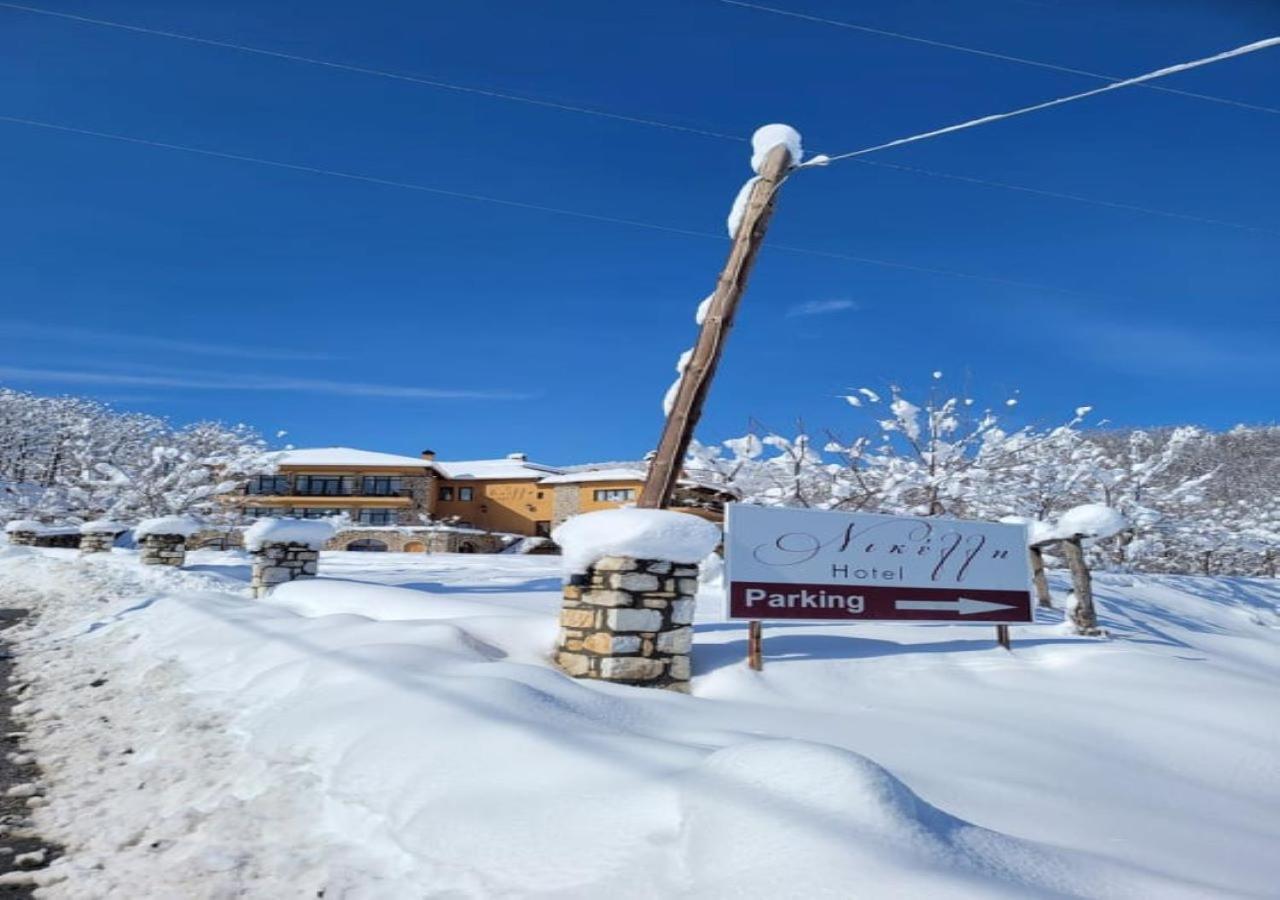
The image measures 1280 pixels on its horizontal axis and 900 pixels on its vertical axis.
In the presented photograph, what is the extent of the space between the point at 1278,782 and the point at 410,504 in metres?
46.3

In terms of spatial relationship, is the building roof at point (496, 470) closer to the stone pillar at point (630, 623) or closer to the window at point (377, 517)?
the window at point (377, 517)

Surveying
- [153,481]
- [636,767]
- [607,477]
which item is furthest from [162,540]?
[607,477]

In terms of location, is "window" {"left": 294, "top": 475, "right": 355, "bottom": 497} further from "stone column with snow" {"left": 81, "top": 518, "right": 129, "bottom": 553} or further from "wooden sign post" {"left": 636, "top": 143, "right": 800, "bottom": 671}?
"wooden sign post" {"left": 636, "top": 143, "right": 800, "bottom": 671}

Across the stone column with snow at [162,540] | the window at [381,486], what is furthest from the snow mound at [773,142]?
the window at [381,486]

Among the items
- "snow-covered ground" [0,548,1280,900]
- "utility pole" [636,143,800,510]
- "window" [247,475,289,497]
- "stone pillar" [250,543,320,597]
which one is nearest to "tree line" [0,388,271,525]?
"window" [247,475,289,497]

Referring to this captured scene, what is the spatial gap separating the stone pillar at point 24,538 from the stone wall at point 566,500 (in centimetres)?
2806

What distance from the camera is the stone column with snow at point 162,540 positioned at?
1645 cm

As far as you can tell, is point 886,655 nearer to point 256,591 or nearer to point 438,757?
point 438,757

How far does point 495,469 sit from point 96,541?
3362 centimetres

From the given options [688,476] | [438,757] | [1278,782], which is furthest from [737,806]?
[688,476]

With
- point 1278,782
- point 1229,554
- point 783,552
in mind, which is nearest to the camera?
point 1278,782

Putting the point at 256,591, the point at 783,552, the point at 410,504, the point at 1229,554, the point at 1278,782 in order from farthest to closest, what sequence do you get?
the point at 410,504 → the point at 1229,554 → the point at 256,591 → the point at 783,552 → the point at 1278,782

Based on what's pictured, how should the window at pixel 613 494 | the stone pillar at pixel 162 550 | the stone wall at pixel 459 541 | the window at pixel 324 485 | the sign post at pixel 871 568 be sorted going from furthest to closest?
the window at pixel 324 485
the window at pixel 613 494
the stone wall at pixel 459 541
the stone pillar at pixel 162 550
the sign post at pixel 871 568

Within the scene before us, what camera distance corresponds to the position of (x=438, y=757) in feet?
12.4
